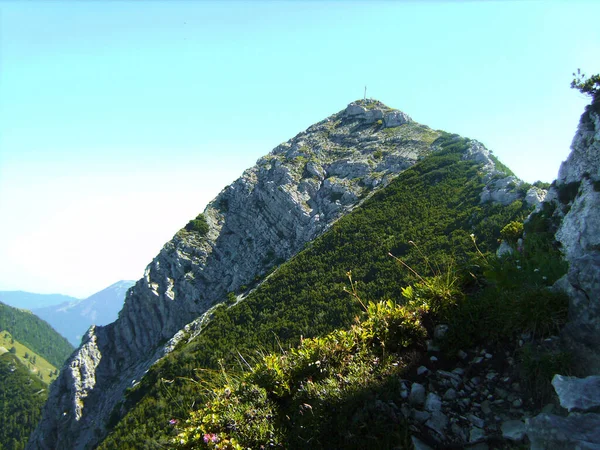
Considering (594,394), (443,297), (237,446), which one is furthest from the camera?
(443,297)

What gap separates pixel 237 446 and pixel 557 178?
2201cm

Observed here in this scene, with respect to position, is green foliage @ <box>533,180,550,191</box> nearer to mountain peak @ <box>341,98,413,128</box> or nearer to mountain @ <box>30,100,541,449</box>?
mountain @ <box>30,100,541,449</box>

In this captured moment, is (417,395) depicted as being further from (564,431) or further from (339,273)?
(339,273)

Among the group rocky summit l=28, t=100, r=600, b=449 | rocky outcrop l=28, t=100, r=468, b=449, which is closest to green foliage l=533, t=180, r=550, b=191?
rocky summit l=28, t=100, r=600, b=449

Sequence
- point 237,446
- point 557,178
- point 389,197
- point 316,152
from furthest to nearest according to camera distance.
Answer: point 316,152
point 389,197
point 557,178
point 237,446

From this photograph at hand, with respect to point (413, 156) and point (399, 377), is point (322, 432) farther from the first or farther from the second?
point (413, 156)

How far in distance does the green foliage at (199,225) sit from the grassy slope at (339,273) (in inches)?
913

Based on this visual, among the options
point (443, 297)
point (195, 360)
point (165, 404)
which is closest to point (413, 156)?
point (195, 360)

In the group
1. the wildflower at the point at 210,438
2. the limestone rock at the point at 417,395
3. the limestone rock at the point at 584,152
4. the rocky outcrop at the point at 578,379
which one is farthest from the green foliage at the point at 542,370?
the limestone rock at the point at 584,152

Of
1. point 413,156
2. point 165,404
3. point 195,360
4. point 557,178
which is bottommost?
point 165,404

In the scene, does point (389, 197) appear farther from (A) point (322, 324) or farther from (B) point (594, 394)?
(B) point (594, 394)

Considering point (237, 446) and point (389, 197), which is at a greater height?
point (389, 197)

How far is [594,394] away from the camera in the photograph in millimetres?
2830

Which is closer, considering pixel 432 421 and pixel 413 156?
pixel 432 421
